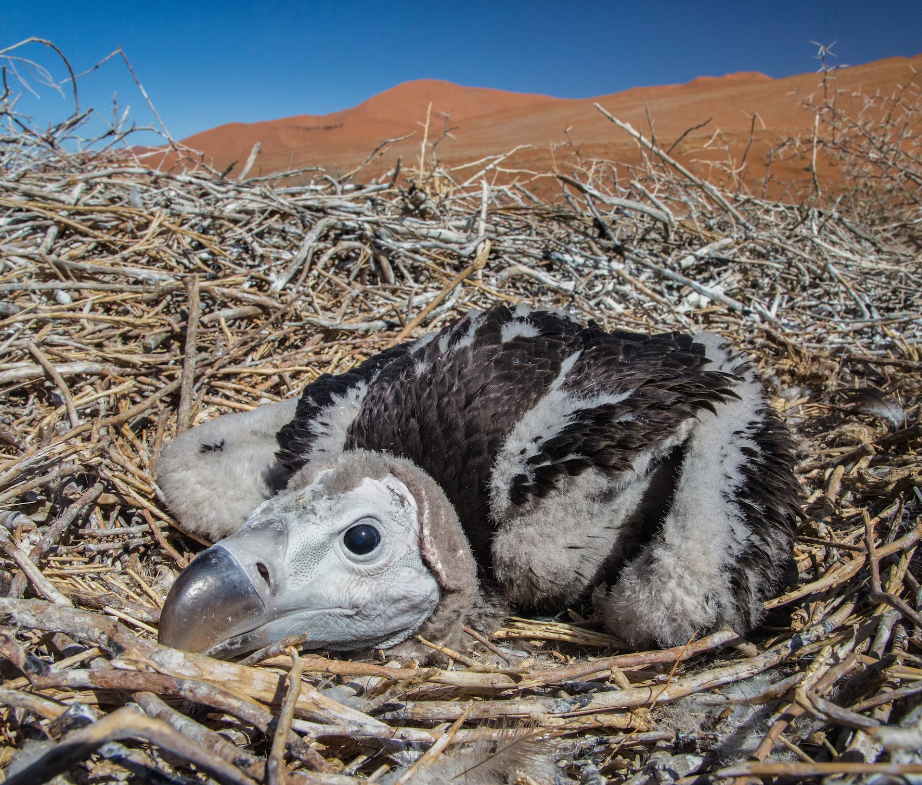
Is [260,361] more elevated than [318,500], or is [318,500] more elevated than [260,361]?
[260,361]

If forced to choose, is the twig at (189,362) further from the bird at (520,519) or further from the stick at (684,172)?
the stick at (684,172)

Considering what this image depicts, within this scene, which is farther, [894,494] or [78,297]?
[78,297]

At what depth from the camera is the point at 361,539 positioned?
181 cm

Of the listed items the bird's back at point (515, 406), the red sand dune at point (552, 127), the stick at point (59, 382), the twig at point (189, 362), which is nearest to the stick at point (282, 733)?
the bird's back at point (515, 406)

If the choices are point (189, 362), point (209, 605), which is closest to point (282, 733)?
point (209, 605)

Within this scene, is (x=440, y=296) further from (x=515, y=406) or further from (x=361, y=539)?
(x=361, y=539)

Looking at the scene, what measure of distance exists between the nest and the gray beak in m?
0.07

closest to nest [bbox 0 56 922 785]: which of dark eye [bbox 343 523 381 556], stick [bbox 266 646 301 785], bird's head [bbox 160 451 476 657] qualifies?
stick [bbox 266 646 301 785]

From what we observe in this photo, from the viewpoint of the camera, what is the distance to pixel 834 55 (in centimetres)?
492

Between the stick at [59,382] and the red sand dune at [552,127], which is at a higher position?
the red sand dune at [552,127]

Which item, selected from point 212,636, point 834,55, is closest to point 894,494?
point 212,636

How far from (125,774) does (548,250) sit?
11.7ft

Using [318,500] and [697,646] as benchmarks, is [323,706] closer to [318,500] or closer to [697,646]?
[318,500]

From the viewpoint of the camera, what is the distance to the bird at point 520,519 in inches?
68.4
